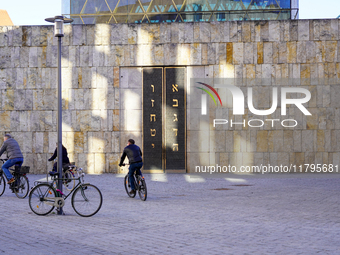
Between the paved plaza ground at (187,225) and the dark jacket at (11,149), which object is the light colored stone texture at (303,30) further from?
the dark jacket at (11,149)

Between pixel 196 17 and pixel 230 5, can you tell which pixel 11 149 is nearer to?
pixel 196 17

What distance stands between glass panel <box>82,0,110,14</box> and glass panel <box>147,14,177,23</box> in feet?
8.12

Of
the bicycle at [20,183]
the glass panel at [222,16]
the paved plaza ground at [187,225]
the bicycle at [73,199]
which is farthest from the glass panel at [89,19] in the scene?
the bicycle at [73,199]

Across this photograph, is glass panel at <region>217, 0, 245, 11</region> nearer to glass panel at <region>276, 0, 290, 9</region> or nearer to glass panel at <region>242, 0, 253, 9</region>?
glass panel at <region>242, 0, 253, 9</region>

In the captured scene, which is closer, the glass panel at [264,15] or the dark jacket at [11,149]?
the dark jacket at [11,149]

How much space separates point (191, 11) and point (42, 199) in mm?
16863

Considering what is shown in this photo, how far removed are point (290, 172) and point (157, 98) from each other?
Answer: 7.21 m

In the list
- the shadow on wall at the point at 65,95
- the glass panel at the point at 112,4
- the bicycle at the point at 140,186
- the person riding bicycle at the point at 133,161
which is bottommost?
the bicycle at the point at 140,186

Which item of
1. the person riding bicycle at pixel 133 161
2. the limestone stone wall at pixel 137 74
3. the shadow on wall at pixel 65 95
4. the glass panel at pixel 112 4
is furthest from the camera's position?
→ the glass panel at pixel 112 4

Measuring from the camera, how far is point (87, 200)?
9945mm

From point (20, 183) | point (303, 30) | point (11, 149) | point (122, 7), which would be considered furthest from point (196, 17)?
point (20, 183)

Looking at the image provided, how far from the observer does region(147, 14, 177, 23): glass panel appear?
24609mm

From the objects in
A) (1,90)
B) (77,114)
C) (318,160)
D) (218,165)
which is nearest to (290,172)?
(318,160)

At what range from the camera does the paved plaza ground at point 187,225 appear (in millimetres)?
6852
